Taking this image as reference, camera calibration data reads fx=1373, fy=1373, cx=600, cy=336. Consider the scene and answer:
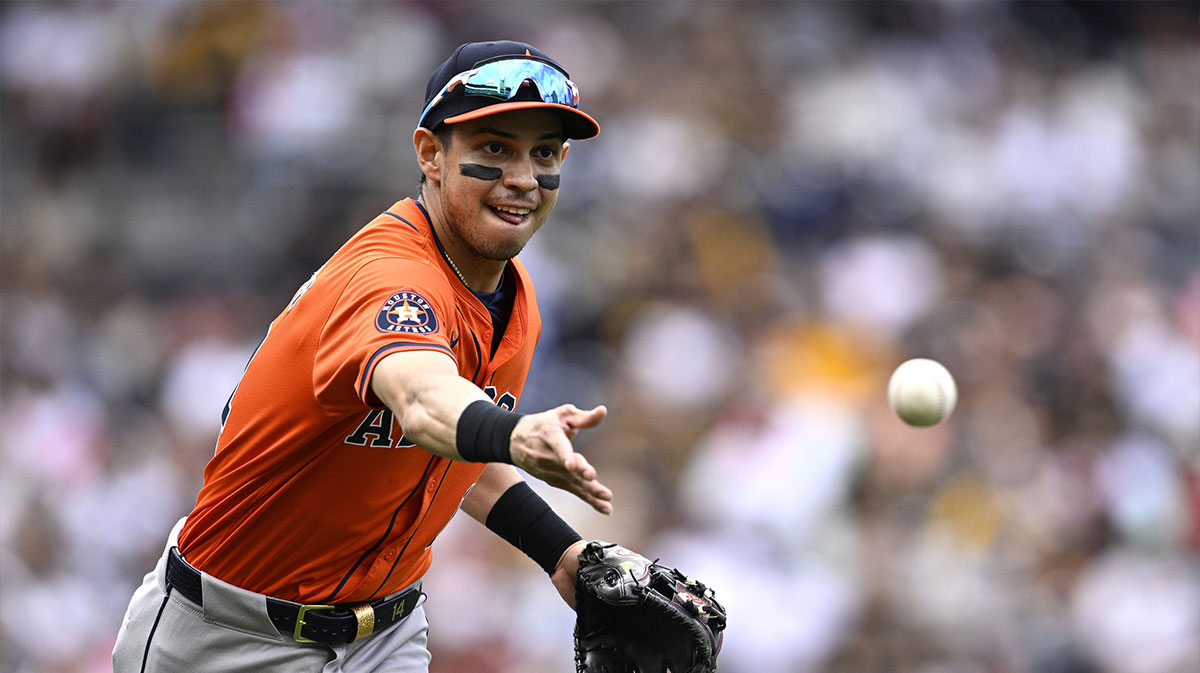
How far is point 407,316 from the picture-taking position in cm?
351

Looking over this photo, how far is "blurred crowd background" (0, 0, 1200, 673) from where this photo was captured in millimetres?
9523

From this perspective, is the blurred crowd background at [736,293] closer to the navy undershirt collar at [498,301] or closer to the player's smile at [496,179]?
the navy undershirt collar at [498,301]

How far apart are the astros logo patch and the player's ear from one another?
0.75 m

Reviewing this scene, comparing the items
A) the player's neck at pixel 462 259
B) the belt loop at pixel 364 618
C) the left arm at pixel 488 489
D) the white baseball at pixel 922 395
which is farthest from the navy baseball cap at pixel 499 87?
the white baseball at pixel 922 395

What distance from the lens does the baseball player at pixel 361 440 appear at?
3.96m

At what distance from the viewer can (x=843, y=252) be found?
11.3 metres

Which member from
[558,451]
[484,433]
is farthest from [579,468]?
[484,433]

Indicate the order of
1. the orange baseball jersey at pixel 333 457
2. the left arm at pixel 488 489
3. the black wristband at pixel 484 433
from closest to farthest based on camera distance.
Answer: the black wristband at pixel 484 433 < the orange baseball jersey at pixel 333 457 < the left arm at pixel 488 489

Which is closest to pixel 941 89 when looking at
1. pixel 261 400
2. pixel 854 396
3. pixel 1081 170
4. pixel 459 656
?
pixel 1081 170

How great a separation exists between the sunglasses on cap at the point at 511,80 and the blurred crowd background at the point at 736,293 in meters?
5.80

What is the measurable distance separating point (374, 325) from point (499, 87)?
915mm

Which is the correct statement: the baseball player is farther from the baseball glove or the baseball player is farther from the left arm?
the baseball glove

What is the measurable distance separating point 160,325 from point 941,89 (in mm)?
7382

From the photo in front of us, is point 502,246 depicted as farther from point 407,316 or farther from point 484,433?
point 484,433
